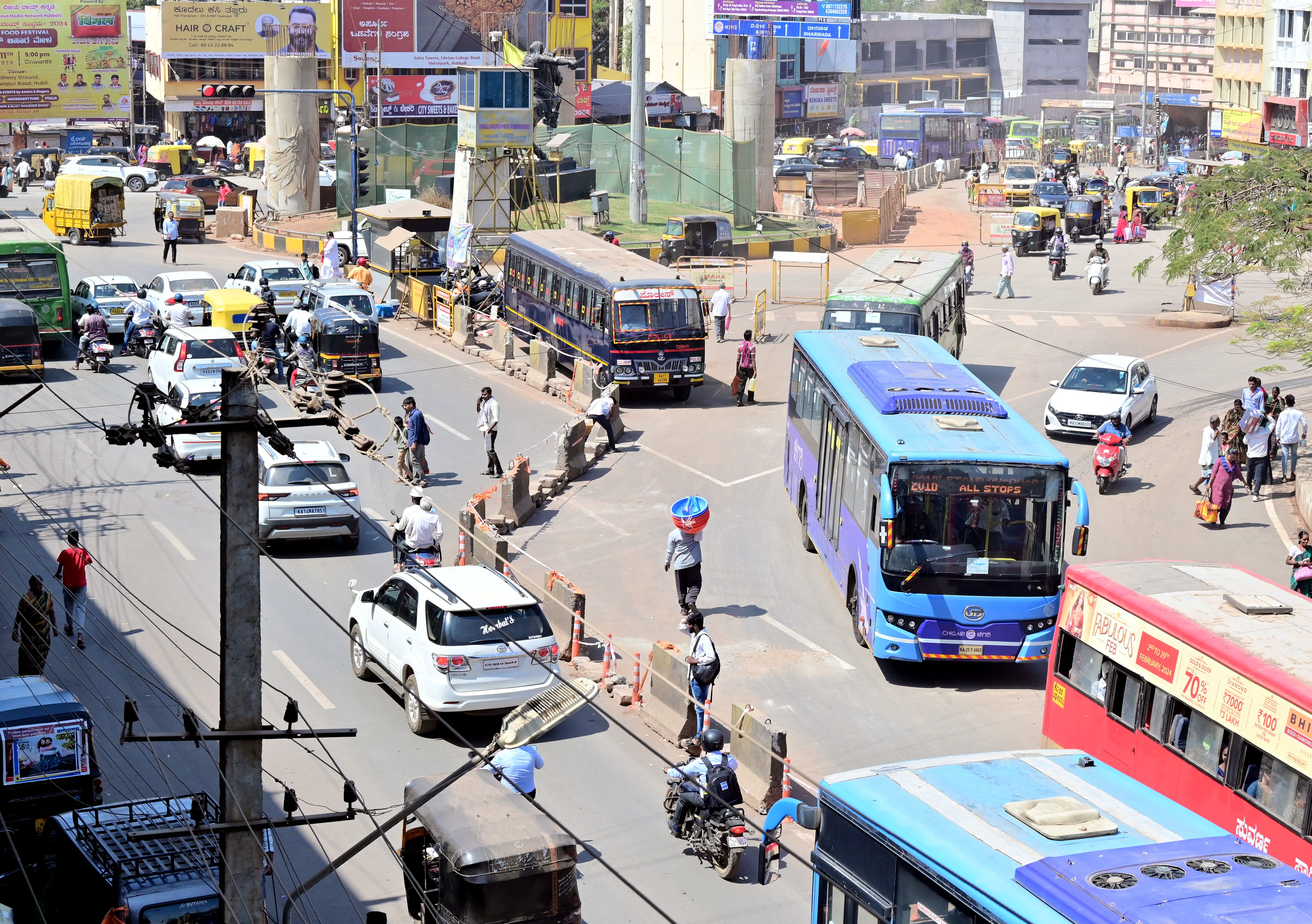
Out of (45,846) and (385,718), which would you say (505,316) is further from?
(45,846)

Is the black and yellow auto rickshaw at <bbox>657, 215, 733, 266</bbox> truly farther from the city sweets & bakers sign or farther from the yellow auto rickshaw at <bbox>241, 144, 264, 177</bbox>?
the city sweets & bakers sign

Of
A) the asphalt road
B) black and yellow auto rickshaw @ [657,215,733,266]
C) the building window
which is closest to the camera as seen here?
the asphalt road

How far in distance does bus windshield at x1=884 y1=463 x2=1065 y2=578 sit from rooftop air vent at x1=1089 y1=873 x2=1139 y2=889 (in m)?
9.54

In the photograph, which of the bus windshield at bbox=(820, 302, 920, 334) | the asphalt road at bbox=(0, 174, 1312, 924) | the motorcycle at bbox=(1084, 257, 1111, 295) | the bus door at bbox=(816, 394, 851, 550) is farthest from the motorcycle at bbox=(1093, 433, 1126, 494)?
the motorcycle at bbox=(1084, 257, 1111, 295)

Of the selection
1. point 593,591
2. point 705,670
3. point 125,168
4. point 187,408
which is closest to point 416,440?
point 187,408

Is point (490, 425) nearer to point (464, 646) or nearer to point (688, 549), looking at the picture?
point (688, 549)

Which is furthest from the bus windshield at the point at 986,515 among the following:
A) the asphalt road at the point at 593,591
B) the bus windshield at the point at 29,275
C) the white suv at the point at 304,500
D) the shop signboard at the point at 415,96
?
the shop signboard at the point at 415,96

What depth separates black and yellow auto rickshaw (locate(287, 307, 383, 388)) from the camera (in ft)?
104

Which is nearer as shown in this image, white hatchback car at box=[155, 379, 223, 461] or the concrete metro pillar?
white hatchback car at box=[155, 379, 223, 461]

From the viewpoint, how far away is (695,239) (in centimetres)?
5356

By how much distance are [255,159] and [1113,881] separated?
78.0 meters

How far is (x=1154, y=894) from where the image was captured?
808 centimetres

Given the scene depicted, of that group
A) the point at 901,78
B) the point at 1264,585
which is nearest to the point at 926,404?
the point at 1264,585

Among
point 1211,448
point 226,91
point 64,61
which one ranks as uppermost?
point 64,61
